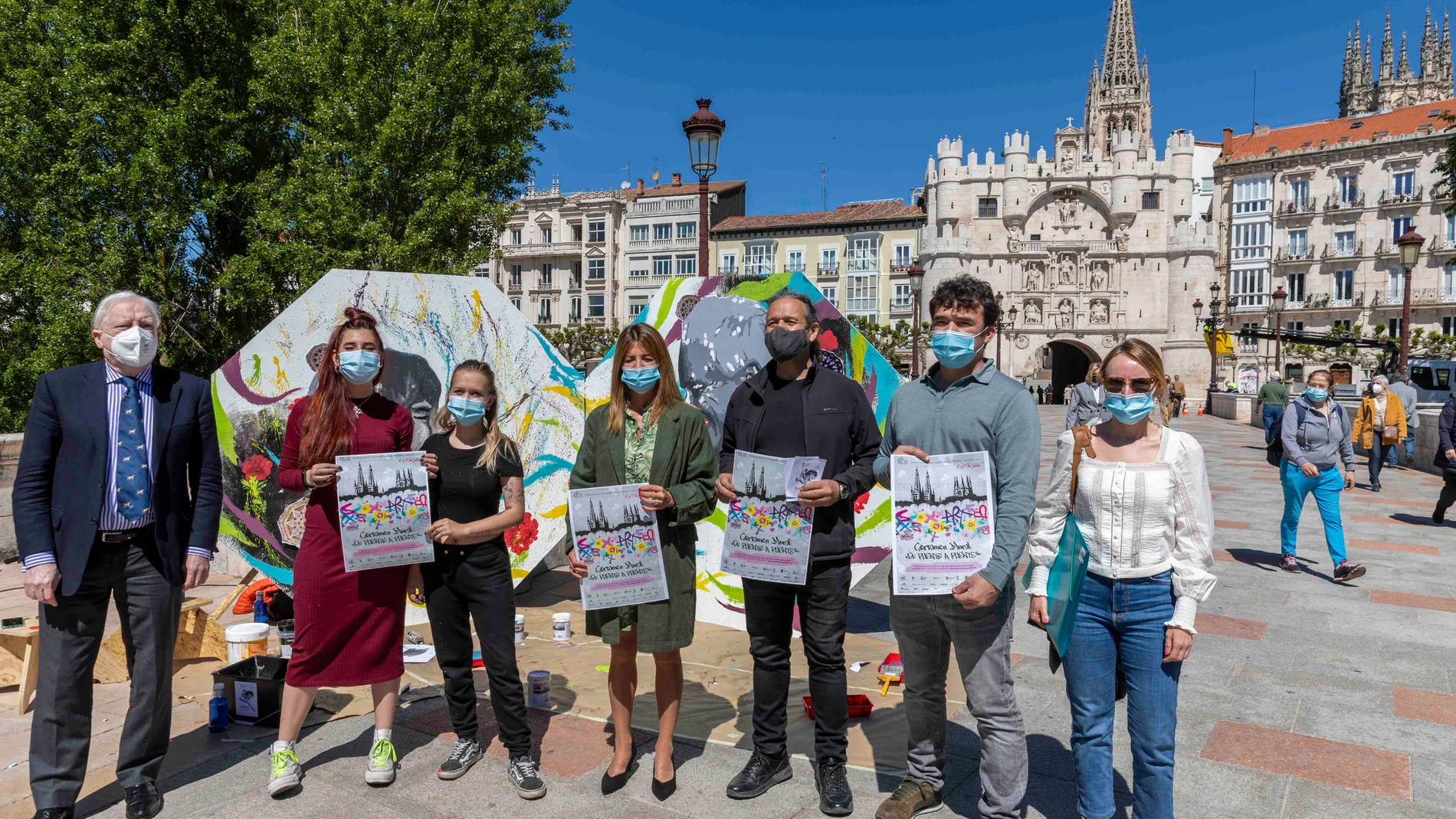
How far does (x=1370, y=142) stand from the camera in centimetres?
6341

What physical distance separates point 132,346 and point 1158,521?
4169 mm

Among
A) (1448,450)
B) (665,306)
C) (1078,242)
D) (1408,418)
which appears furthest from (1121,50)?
(665,306)

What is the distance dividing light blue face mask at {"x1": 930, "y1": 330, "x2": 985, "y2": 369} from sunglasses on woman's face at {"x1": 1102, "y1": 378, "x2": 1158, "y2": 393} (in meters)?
0.50

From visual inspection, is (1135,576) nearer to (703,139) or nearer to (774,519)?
(774,519)

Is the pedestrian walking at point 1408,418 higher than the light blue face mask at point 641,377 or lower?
lower

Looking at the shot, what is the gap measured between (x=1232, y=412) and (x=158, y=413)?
42.5 meters

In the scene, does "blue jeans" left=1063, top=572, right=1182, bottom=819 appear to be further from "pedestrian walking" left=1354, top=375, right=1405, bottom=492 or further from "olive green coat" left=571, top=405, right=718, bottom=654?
"pedestrian walking" left=1354, top=375, right=1405, bottom=492

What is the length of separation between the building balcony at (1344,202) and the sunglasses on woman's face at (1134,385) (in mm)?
76780

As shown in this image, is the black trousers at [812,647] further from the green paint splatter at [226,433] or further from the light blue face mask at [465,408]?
the green paint splatter at [226,433]

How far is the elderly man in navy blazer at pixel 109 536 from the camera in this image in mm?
3586

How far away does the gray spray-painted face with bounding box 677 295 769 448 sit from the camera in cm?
617

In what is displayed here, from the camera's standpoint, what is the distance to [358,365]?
3967 mm

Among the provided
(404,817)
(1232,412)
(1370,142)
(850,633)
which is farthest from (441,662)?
(1370,142)

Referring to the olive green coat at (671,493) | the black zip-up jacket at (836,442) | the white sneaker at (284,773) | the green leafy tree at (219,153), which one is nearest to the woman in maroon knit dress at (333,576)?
the white sneaker at (284,773)
